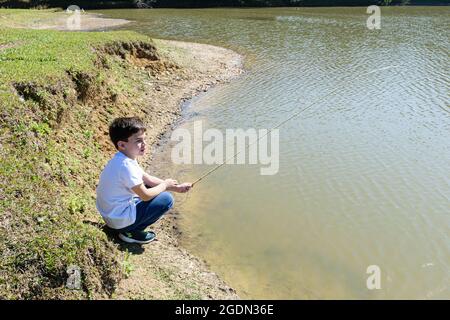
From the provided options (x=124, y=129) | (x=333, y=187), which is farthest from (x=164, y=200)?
(x=333, y=187)

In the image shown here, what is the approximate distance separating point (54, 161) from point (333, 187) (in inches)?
226

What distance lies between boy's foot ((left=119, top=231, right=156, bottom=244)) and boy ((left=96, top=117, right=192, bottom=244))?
0.02 m

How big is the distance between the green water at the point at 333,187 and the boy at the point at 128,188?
150cm

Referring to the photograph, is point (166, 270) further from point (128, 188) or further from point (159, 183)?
point (128, 188)

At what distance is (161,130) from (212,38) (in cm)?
1782

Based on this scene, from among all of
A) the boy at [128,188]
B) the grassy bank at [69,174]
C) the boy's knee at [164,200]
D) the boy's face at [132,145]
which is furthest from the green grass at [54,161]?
the boy's face at [132,145]

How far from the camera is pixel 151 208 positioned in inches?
263

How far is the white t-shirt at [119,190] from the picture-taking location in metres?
→ 6.20

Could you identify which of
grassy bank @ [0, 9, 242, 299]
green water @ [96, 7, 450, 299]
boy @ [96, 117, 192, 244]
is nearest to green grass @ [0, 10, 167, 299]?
grassy bank @ [0, 9, 242, 299]

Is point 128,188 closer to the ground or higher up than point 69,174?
higher up

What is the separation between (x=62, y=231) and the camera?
19.4 feet

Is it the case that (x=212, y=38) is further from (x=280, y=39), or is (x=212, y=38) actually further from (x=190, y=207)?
(x=190, y=207)

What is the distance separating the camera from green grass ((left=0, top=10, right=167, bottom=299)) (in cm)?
541
